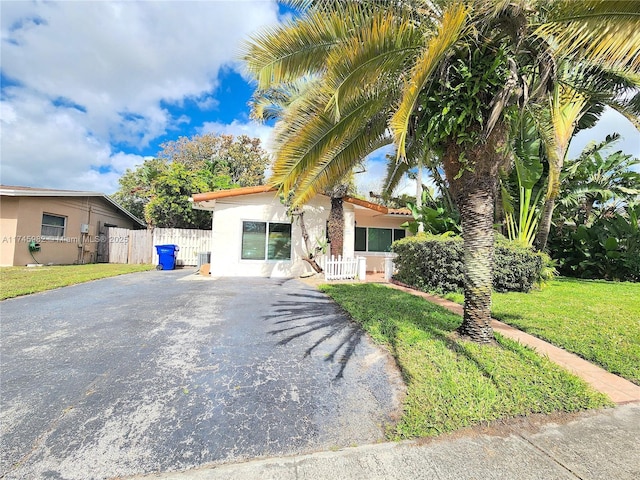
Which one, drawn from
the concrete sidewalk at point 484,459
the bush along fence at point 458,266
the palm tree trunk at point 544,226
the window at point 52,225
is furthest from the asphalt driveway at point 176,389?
the window at point 52,225

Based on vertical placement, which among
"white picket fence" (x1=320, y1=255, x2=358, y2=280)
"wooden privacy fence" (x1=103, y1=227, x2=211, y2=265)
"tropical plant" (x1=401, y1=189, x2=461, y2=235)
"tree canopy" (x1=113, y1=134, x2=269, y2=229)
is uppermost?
"tree canopy" (x1=113, y1=134, x2=269, y2=229)

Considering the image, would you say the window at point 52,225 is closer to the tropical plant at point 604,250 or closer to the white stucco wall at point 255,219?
the white stucco wall at point 255,219

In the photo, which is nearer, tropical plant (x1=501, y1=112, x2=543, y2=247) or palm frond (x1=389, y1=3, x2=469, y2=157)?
palm frond (x1=389, y1=3, x2=469, y2=157)

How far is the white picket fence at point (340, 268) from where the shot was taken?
11352 millimetres

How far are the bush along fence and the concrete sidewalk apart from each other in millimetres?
6384

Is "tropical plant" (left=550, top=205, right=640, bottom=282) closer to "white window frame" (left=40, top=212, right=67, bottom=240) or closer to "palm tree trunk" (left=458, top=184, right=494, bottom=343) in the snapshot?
"palm tree trunk" (left=458, top=184, right=494, bottom=343)

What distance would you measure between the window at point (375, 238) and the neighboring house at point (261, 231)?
2.85 m

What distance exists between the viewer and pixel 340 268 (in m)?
11.5

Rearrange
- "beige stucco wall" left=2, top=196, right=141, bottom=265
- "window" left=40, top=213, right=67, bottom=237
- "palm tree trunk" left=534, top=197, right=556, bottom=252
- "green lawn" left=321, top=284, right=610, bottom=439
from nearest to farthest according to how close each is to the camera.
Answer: "green lawn" left=321, top=284, right=610, bottom=439 < "palm tree trunk" left=534, top=197, right=556, bottom=252 < "beige stucco wall" left=2, top=196, right=141, bottom=265 < "window" left=40, top=213, right=67, bottom=237

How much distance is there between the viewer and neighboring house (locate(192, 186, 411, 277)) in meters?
12.0

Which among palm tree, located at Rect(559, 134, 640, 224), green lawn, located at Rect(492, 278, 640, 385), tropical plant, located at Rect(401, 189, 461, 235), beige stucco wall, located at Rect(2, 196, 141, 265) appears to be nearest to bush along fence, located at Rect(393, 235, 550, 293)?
green lawn, located at Rect(492, 278, 640, 385)

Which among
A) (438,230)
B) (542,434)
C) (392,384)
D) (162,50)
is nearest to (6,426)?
(392,384)

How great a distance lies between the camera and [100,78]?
12656 mm

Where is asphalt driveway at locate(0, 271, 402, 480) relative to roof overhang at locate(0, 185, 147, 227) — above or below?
below
